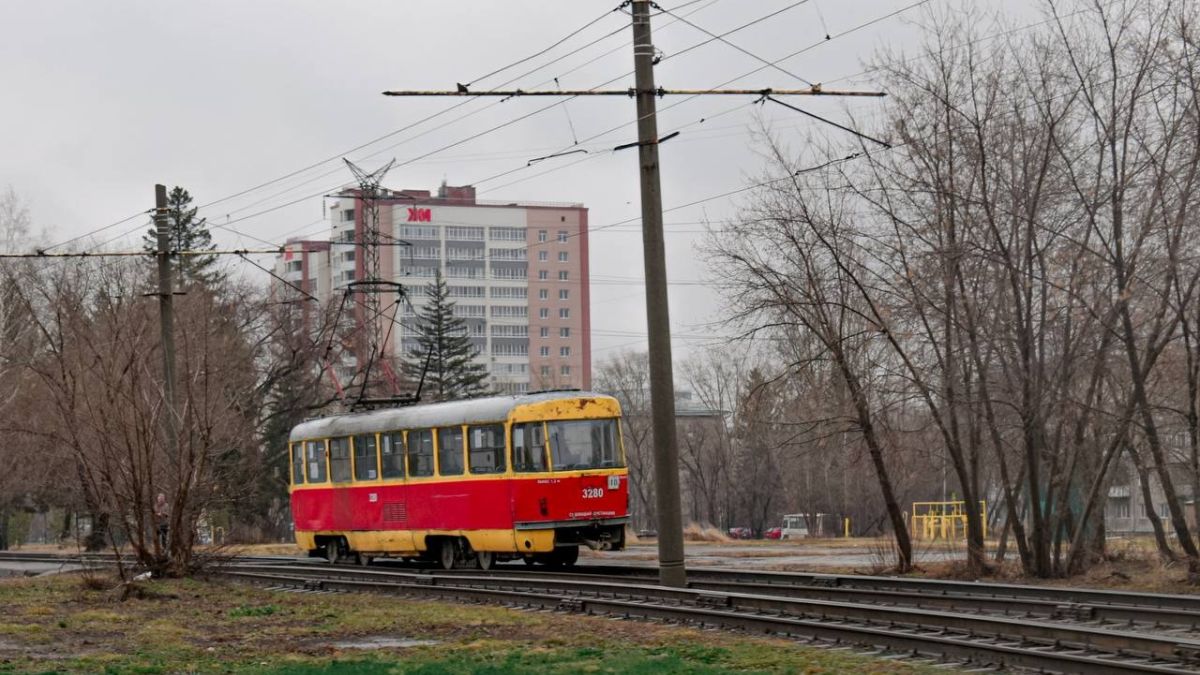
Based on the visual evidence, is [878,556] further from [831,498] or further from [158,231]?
[831,498]

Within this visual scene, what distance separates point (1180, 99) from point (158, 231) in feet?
62.4

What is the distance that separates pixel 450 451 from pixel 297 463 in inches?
296

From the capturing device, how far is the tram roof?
1076 inches

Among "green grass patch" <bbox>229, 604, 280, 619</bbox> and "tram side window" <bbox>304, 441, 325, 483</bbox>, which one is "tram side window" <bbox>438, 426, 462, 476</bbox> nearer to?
"tram side window" <bbox>304, 441, 325, 483</bbox>

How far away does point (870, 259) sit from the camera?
83.8ft

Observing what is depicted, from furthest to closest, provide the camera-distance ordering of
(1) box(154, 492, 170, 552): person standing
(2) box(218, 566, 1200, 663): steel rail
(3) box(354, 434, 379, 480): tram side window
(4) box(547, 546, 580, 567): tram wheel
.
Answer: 1. (3) box(354, 434, 379, 480): tram side window
2. (4) box(547, 546, 580, 567): tram wheel
3. (1) box(154, 492, 170, 552): person standing
4. (2) box(218, 566, 1200, 663): steel rail

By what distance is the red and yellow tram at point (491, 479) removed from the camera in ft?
88.1

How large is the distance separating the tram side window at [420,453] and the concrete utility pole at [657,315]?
8723mm

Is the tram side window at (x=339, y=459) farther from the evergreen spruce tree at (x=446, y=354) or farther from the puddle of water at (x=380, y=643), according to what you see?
the evergreen spruce tree at (x=446, y=354)

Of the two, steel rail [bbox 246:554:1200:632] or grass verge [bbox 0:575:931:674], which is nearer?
grass verge [bbox 0:575:931:674]

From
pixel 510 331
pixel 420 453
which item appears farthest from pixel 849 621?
pixel 510 331

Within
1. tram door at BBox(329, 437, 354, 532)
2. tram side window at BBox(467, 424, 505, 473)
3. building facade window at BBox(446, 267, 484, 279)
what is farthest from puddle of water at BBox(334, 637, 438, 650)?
building facade window at BBox(446, 267, 484, 279)

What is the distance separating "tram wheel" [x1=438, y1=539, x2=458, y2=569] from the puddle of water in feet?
42.5

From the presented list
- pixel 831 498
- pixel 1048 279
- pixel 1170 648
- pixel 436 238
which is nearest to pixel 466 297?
pixel 436 238
